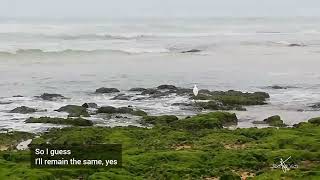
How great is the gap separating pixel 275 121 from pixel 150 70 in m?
25.8

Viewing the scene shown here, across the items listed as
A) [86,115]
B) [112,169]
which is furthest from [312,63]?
[112,169]

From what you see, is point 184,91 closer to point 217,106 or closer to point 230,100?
point 230,100

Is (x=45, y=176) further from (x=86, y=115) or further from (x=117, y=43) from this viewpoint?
(x=117, y=43)

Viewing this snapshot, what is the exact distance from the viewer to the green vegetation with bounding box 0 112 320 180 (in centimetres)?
1430

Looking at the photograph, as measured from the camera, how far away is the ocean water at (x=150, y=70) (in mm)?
29172

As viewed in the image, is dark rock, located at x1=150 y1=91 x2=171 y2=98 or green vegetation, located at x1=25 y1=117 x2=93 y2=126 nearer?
green vegetation, located at x1=25 y1=117 x2=93 y2=126

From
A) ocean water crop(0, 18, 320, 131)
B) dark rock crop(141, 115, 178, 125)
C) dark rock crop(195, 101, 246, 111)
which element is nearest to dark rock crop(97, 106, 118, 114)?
ocean water crop(0, 18, 320, 131)

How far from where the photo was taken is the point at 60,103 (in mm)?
30000

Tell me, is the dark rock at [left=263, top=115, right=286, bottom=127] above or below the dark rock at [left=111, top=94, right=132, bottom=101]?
below

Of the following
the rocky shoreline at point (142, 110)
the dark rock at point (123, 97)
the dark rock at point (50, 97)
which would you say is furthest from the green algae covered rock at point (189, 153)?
the dark rock at point (50, 97)

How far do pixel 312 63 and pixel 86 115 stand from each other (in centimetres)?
3367

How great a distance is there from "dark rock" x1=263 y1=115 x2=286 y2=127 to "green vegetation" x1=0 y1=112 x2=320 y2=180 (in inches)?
79.7

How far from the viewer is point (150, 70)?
49312mm

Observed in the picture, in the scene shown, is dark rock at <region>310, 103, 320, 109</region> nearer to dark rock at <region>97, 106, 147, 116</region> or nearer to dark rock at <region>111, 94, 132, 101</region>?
dark rock at <region>97, 106, 147, 116</region>
